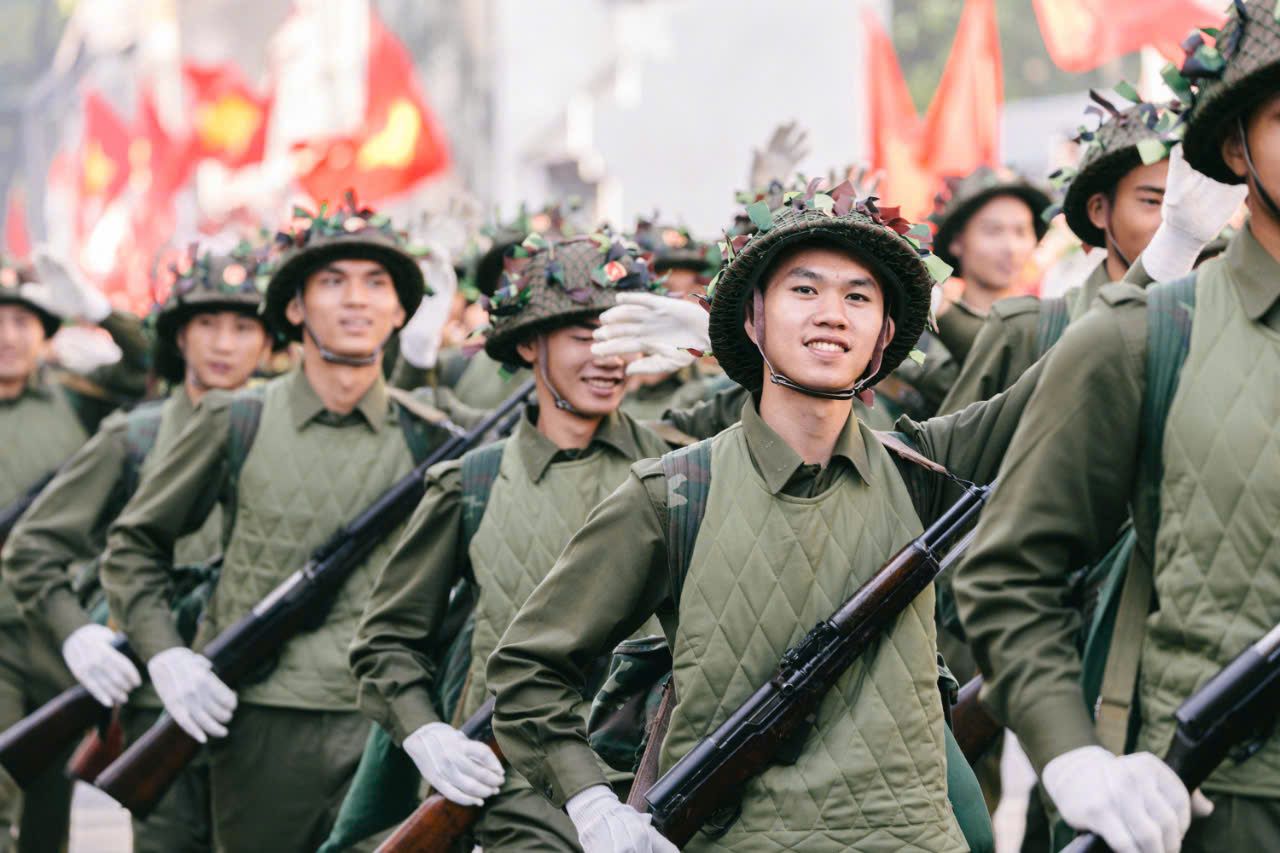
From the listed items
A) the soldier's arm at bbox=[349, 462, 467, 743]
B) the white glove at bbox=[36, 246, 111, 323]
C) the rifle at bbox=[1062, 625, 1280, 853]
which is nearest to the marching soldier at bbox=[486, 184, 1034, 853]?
the rifle at bbox=[1062, 625, 1280, 853]

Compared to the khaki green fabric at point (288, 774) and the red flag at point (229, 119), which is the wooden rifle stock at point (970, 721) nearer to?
the khaki green fabric at point (288, 774)

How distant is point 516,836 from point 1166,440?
8.62 ft

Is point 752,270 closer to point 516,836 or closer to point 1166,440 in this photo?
point 1166,440

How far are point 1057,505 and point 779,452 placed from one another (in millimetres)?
980

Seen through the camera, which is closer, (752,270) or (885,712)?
(885,712)

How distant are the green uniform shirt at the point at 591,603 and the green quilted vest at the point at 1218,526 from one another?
972 millimetres

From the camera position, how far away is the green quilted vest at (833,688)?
3.98m

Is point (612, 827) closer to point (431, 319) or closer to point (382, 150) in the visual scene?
point (431, 319)

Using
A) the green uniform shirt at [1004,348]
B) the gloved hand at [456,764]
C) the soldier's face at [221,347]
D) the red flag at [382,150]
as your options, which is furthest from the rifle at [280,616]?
the red flag at [382,150]

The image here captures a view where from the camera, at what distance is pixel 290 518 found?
7.04 meters

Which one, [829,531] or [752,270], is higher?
[752,270]

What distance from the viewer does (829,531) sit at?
4.13m

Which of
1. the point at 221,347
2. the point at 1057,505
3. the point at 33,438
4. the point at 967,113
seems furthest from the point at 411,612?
the point at 967,113

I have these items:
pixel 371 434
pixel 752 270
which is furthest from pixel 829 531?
pixel 371 434
